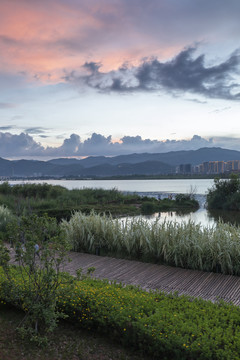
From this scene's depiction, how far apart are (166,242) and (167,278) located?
1.05m

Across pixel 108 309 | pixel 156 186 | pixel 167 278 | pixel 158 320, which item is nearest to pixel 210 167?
pixel 156 186

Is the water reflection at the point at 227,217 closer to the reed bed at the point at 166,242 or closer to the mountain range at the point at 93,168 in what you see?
the reed bed at the point at 166,242

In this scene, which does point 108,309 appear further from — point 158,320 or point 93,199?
point 93,199

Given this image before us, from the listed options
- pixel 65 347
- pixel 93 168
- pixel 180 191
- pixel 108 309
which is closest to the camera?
pixel 65 347

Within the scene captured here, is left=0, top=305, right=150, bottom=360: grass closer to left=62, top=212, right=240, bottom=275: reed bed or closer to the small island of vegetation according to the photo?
the small island of vegetation

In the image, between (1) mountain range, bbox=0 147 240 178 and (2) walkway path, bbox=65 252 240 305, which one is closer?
(2) walkway path, bbox=65 252 240 305

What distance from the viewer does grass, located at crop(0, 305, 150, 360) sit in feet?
8.79

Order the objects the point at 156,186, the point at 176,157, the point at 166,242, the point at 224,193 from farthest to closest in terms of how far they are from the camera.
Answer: the point at 176,157, the point at 156,186, the point at 224,193, the point at 166,242

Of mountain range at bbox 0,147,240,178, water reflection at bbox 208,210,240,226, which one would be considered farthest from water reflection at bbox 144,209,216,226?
mountain range at bbox 0,147,240,178

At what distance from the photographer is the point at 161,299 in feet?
11.6

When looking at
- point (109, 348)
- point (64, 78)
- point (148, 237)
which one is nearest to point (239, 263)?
point (148, 237)

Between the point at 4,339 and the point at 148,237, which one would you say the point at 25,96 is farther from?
the point at 4,339

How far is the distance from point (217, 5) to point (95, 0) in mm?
4059

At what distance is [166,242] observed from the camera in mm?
5758
